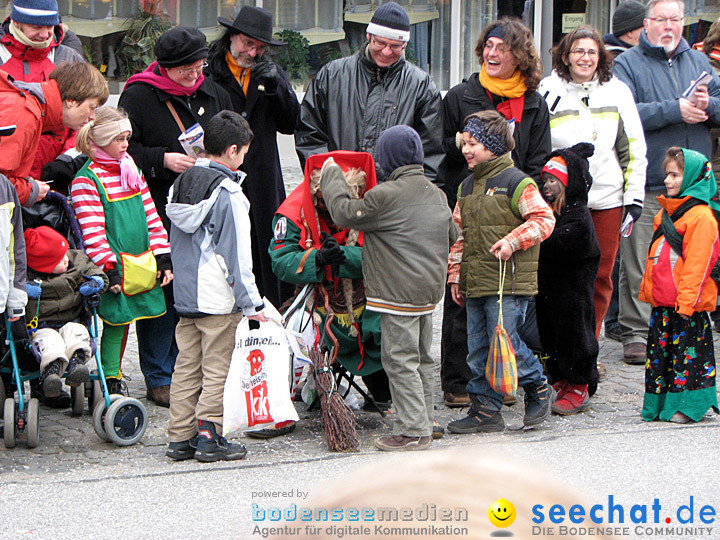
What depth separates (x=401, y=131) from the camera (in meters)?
4.93

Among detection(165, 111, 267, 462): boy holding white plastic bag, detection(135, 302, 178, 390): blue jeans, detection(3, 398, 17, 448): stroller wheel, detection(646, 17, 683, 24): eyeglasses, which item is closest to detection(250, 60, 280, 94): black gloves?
detection(165, 111, 267, 462): boy holding white plastic bag

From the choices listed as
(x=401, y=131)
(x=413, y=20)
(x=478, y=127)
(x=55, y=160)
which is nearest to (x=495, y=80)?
(x=478, y=127)

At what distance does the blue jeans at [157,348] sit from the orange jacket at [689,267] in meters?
2.87

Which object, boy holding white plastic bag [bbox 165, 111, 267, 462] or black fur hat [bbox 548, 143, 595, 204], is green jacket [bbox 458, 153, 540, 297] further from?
boy holding white plastic bag [bbox 165, 111, 267, 462]

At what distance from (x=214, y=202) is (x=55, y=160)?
1.21 m

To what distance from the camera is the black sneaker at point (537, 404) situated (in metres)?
5.45

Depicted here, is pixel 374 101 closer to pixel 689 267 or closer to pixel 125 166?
pixel 125 166

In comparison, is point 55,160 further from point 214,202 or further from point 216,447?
point 216,447

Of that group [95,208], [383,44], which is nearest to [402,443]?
[95,208]

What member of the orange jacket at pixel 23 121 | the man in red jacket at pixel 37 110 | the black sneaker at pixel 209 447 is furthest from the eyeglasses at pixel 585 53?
the black sneaker at pixel 209 447

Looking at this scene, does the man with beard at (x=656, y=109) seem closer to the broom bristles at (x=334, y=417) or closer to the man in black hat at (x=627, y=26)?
the man in black hat at (x=627, y=26)

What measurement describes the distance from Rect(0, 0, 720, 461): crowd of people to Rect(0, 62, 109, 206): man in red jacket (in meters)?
0.01

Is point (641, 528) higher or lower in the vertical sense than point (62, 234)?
lower

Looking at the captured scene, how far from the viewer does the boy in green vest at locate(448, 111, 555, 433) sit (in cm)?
521
